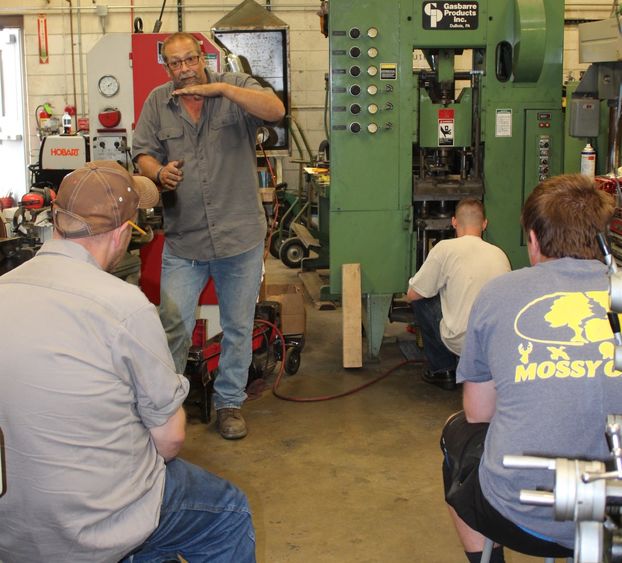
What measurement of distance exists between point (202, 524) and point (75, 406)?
45 cm

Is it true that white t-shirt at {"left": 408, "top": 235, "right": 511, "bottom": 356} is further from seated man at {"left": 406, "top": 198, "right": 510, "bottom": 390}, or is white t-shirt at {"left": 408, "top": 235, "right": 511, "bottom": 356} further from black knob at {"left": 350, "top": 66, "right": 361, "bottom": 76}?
black knob at {"left": 350, "top": 66, "right": 361, "bottom": 76}

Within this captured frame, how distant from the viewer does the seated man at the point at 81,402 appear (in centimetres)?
131

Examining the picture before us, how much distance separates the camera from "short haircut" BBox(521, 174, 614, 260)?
1.54 metres

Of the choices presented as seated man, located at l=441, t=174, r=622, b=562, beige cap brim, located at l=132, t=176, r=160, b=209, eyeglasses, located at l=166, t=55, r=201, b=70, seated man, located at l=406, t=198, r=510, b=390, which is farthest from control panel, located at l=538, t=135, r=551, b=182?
seated man, located at l=441, t=174, r=622, b=562

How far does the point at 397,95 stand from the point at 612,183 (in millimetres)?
1353

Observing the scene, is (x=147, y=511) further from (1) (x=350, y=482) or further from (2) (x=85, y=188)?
(1) (x=350, y=482)

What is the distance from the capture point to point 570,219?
1.56m

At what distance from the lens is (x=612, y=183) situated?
8.89ft

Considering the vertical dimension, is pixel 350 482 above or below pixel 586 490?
below

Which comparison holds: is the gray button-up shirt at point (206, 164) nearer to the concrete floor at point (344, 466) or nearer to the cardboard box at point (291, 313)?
the concrete floor at point (344, 466)

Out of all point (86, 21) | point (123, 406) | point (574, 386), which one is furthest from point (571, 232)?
point (86, 21)

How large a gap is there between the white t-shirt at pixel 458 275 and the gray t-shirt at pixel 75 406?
73.3 inches

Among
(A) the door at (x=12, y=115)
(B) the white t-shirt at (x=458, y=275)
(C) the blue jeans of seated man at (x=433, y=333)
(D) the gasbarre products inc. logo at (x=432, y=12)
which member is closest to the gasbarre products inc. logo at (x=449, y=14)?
(D) the gasbarre products inc. logo at (x=432, y=12)

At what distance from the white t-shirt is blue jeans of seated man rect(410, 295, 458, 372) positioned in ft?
0.63
